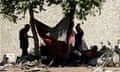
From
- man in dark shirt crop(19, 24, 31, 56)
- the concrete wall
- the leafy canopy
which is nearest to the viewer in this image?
the leafy canopy

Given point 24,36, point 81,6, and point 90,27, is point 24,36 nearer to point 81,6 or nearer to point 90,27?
point 81,6

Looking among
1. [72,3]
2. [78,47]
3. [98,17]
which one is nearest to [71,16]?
[72,3]

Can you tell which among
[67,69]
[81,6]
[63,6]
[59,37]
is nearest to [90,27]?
[59,37]

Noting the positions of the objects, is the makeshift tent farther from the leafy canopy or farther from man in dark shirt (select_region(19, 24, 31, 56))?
the leafy canopy

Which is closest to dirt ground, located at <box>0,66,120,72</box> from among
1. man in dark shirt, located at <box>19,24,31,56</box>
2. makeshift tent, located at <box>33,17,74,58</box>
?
makeshift tent, located at <box>33,17,74,58</box>

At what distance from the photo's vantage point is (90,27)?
22594 millimetres

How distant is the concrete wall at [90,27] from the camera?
22344 mm

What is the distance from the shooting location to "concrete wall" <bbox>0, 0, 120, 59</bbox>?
22344mm

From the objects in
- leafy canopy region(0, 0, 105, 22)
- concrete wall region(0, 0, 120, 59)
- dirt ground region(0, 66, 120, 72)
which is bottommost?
dirt ground region(0, 66, 120, 72)

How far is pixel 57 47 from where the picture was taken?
722 inches

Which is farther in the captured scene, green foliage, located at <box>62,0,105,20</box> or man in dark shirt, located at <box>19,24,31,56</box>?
man in dark shirt, located at <box>19,24,31,56</box>

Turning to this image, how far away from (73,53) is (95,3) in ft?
8.33

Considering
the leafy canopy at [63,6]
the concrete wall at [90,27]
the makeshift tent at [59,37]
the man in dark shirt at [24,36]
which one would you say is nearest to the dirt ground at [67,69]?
the makeshift tent at [59,37]

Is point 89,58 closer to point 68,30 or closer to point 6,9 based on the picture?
point 68,30
